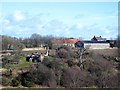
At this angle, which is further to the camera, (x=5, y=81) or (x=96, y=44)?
(x=96, y=44)

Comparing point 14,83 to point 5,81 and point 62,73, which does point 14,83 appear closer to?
point 5,81

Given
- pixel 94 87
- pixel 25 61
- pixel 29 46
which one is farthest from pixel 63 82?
pixel 29 46

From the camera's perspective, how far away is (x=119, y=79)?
16.8ft

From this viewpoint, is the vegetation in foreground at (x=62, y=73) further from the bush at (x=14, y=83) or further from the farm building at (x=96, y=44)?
the farm building at (x=96, y=44)

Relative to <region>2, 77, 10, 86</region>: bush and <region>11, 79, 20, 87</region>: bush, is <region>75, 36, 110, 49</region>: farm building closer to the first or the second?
<region>11, 79, 20, 87</region>: bush

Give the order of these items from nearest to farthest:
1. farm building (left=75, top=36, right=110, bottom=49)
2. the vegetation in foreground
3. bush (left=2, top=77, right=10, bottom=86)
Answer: the vegetation in foreground < bush (left=2, top=77, right=10, bottom=86) < farm building (left=75, top=36, right=110, bottom=49)

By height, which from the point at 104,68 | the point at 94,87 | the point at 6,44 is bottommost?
the point at 94,87

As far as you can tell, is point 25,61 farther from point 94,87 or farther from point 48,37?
point 48,37

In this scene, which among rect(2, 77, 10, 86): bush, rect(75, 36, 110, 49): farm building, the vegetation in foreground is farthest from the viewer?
rect(75, 36, 110, 49): farm building

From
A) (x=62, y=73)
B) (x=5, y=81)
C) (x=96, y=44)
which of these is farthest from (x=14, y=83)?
(x=96, y=44)

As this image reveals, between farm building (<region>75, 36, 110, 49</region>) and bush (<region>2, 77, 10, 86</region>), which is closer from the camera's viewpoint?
bush (<region>2, 77, 10, 86</region>)

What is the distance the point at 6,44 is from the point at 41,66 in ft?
6.33

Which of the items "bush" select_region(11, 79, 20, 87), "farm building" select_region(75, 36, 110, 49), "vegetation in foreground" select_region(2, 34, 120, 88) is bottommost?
"bush" select_region(11, 79, 20, 87)

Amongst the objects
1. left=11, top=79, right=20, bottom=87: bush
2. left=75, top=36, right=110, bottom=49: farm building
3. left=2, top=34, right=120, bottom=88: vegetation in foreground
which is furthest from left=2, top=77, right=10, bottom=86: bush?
left=75, top=36, right=110, bottom=49: farm building
